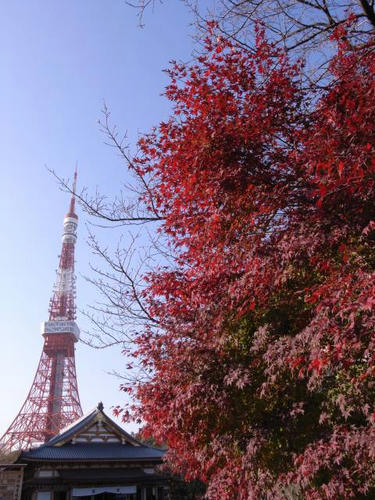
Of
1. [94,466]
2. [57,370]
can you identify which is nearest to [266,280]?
[94,466]

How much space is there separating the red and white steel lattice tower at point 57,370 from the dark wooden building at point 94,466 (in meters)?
22.1

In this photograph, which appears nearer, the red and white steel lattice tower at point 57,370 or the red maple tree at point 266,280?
the red maple tree at point 266,280

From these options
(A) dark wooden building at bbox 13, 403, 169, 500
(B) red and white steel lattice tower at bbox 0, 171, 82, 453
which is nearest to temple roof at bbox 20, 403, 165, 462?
(A) dark wooden building at bbox 13, 403, 169, 500

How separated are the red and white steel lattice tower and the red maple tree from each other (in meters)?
36.3

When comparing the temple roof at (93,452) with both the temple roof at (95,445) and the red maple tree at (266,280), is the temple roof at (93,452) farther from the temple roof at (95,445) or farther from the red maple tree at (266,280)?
the red maple tree at (266,280)

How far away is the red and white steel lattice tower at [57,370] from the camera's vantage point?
38.4m

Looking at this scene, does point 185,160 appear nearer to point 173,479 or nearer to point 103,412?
point 103,412

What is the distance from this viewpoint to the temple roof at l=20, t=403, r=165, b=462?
1530cm

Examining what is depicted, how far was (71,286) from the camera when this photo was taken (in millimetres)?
47312

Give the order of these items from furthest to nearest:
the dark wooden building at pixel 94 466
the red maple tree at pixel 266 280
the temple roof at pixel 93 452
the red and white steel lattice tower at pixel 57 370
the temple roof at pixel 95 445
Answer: the red and white steel lattice tower at pixel 57 370, the temple roof at pixel 95 445, the temple roof at pixel 93 452, the dark wooden building at pixel 94 466, the red maple tree at pixel 266 280

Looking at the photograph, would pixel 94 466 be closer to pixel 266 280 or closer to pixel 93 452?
pixel 93 452

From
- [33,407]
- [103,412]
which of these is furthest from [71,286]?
[103,412]

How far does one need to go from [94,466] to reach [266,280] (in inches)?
584

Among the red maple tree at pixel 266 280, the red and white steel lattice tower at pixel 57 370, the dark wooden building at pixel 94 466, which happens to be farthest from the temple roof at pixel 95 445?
the red and white steel lattice tower at pixel 57 370
